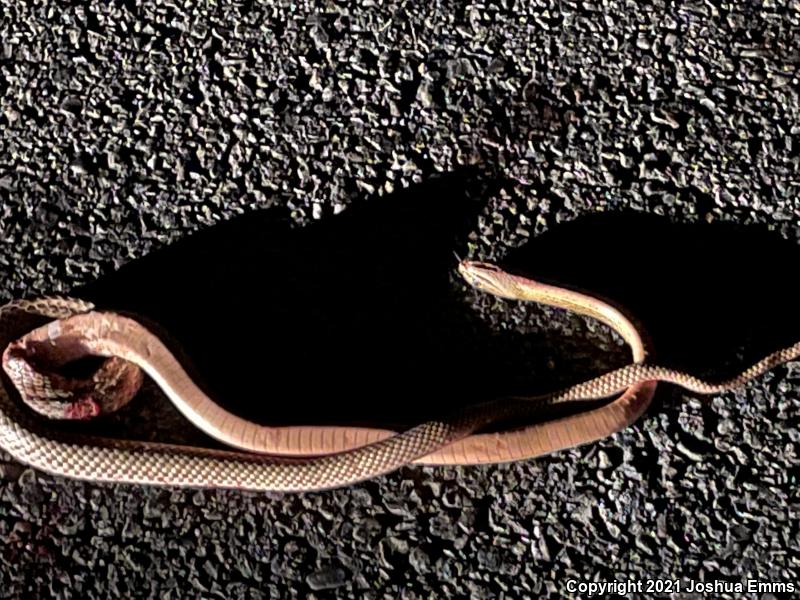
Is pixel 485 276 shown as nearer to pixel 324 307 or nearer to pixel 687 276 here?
pixel 324 307

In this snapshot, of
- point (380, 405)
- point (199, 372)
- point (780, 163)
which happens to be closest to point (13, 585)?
point (199, 372)

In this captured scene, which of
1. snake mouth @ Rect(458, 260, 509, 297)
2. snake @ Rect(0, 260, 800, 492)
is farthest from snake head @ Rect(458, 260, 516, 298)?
snake @ Rect(0, 260, 800, 492)

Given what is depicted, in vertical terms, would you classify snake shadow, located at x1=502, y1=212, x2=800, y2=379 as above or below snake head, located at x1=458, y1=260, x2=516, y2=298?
below

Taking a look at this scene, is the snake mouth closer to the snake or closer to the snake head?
the snake head

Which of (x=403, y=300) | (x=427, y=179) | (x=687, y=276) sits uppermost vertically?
(x=427, y=179)

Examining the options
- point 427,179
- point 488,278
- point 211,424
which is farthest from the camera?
point 427,179

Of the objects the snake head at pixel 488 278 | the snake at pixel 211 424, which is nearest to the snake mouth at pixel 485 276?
the snake head at pixel 488 278

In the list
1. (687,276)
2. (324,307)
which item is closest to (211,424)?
(324,307)
